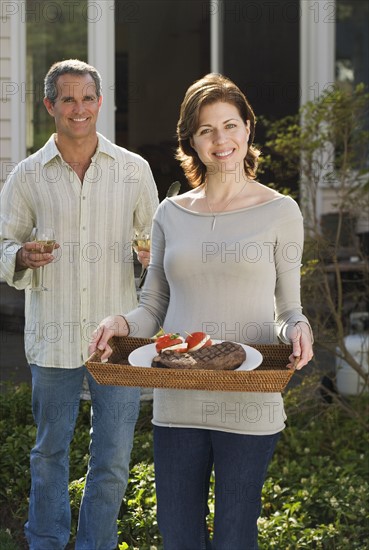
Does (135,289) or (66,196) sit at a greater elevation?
(66,196)

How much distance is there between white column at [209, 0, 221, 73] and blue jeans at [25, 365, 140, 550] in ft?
22.7

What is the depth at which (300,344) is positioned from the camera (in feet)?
9.95

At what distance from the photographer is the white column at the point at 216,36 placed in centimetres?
1047

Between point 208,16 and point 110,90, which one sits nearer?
point 110,90

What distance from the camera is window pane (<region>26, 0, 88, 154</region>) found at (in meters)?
9.64

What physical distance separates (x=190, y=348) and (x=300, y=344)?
12.9 inches

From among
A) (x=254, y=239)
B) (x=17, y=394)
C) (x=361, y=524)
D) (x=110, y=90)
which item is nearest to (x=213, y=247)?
(x=254, y=239)

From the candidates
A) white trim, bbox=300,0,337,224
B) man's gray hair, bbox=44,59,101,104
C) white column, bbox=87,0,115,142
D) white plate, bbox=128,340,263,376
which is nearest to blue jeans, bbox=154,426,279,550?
white plate, bbox=128,340,263,376

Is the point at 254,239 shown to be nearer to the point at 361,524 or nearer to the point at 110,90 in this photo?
the point at 361,524

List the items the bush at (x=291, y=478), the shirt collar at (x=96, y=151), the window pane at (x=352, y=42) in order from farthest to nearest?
the window pane at (x=352, y=42), the bush at (x=291, y=478), the shirt collar at (x=96, y=151)

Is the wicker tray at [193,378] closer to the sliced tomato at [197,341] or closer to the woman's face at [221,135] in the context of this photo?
the sliced tomato at [197,341]

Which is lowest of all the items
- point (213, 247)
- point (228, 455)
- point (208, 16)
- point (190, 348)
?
point (228, 455)

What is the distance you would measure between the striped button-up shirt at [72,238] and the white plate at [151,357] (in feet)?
2.94

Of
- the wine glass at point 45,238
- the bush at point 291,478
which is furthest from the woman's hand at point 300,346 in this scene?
the bush at point 291,478
